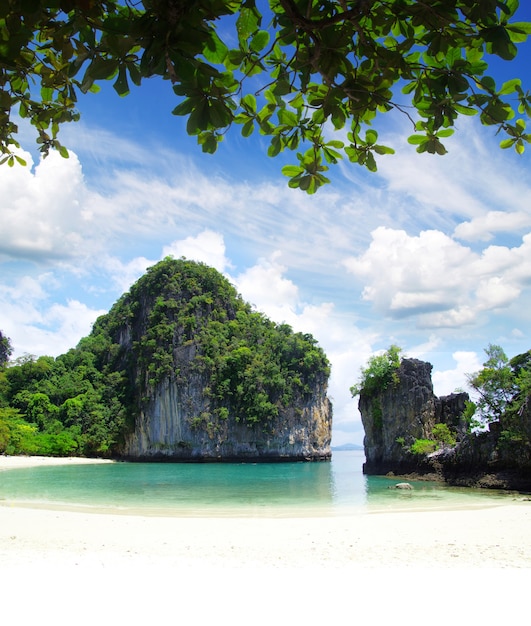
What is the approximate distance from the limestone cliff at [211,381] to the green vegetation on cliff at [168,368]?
0.11m

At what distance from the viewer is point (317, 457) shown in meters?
50.8

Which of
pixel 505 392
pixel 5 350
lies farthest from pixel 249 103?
pixel 5 350

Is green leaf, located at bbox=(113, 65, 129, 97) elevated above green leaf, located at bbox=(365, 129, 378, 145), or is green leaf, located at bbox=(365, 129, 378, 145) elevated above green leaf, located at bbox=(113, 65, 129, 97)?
green leaf, located at bbox=(365, 129, 378, 145)

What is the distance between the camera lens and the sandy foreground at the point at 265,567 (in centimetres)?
365

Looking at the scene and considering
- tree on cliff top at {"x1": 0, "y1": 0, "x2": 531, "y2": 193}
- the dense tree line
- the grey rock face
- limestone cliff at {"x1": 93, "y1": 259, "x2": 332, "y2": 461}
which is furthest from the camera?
limestone cliff at {"x1": 93, "y1": 259, "x2": 332, "y2": 461}

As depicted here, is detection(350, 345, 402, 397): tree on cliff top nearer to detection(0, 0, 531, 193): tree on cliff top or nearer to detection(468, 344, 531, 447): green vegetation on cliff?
detection(468, 344, 531, 447): green vegetation on cliff

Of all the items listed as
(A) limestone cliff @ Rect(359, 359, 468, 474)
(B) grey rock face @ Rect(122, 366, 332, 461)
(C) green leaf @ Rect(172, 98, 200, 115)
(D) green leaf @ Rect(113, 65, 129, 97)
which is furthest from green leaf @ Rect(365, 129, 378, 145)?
(B) grey rock face @ Rect(122, 366, 332, 461)

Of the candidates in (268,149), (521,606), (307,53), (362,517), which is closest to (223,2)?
(307,53)

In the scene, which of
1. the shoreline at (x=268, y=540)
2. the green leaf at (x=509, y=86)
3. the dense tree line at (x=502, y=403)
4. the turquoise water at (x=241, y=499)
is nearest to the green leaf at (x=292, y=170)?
the green leaf at (x=509, y=86)

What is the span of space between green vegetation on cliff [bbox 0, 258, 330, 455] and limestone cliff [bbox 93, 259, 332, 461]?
0.38 ft

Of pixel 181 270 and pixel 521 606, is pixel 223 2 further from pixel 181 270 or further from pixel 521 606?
pixel 181 270

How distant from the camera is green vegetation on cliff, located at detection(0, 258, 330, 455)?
47281mm

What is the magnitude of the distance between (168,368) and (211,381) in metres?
4.45

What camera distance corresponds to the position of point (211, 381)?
4803 centimetres
